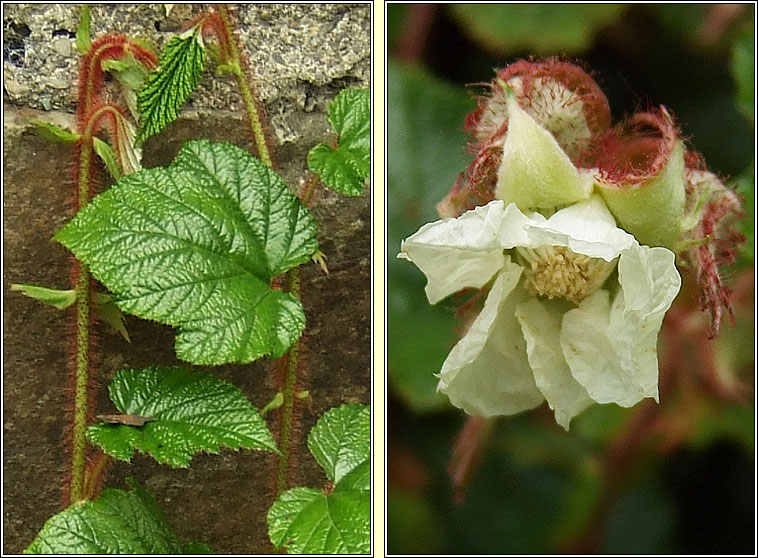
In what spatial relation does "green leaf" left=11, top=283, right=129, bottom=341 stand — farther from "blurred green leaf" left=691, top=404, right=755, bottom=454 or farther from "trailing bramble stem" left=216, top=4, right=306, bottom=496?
"blurred green leaf" left=691, top=404, right=755, bottom=454

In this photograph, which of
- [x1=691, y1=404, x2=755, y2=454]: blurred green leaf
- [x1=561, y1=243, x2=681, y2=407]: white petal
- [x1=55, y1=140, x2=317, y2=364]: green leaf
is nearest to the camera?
[x1=561, y1=243, x2=681, y2=407]: white petal

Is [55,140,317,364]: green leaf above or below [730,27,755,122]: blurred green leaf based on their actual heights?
below

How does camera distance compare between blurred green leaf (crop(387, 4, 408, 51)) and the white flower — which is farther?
blurred green leaf (crop(387, 4, 408, 51))

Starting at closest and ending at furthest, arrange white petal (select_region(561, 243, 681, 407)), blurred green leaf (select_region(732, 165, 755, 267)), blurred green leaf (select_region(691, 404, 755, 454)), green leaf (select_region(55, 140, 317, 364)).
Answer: white petal (select_region(561, 243, 681, 407)) → green leaf (select_region(55, 140, 317, 364)) → blurred green leaf (select_region(732, 165, 755, 267)) → blurred green leaf (select_region(691, 404, 755, 454))

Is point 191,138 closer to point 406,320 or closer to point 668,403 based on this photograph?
point 406,320

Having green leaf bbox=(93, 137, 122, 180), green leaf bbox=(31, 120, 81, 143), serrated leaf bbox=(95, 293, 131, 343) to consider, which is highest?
green leaf bbox=(31, 120, 81, 143)

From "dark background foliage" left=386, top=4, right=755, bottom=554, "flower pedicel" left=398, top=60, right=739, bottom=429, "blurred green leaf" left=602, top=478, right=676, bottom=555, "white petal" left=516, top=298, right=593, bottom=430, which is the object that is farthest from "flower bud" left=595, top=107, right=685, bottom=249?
"blurred green leaf" left=602, top=478, right=676, bottom=555

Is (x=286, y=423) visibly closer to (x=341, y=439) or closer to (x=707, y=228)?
(x=341, y=439)

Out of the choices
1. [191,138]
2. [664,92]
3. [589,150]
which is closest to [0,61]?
[191,138]
